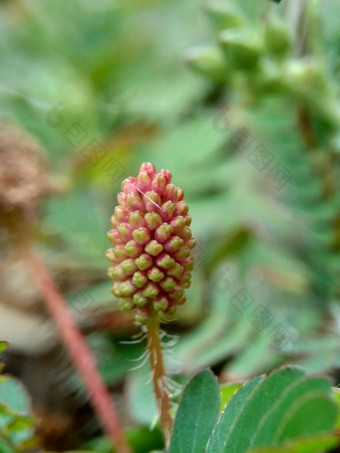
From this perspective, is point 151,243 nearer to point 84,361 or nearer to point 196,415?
point 196,415

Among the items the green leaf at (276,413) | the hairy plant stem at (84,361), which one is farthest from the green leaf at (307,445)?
the hairy plant stem at (84,361)

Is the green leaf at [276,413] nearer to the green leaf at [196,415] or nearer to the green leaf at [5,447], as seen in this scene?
the green leaf at [196,415]

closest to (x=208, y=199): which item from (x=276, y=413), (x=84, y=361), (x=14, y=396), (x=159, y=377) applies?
(x=84, y=361)

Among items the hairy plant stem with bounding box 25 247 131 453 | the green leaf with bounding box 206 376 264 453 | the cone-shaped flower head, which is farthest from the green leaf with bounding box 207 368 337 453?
the hairy plant stem with bounding box 25 247 131 453

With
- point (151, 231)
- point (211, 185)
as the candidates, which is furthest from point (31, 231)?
point (151, 231)

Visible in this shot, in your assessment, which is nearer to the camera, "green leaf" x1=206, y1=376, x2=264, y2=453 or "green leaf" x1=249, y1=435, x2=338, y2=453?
"green leaf" x1=249, y1=435, x2=338, y2=453

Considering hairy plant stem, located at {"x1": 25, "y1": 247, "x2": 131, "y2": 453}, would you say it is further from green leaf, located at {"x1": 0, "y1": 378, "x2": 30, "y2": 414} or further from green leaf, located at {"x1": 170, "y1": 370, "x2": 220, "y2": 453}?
green leaf, located at {"x1": 170, "y1": 370, "x2": 220, "y2": 453}
